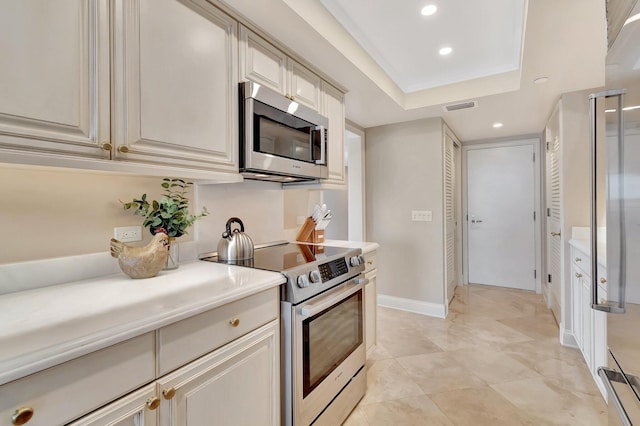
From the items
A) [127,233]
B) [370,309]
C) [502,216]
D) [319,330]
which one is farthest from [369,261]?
[502,216]

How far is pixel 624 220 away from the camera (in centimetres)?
83

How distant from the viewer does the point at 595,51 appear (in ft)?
6.05

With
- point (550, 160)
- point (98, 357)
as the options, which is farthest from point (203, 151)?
point (550, 160)

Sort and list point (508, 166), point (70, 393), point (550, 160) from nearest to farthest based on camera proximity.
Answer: point (70, 393)
point (550, 160)
point (508, 166)

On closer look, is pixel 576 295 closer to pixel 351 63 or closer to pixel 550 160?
pixel 550 160

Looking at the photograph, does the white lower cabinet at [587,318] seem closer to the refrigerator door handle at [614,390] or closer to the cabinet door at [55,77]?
the refrigerator door handle at [614,390]

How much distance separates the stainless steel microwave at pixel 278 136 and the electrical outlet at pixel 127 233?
58 centimetres

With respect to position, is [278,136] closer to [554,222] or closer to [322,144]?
[322,144]

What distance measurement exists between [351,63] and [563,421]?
2545mm

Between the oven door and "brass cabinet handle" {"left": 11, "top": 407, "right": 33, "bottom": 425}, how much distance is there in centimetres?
86

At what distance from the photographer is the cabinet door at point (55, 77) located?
0.83 m

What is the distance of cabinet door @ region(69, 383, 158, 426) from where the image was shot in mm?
725

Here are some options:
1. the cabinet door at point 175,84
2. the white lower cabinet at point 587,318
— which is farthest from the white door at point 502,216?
the cabinet door at point 175,84

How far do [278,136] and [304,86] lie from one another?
1.70 feet
